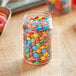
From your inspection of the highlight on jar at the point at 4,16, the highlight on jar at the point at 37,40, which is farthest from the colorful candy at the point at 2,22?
the highlight on jar at the point at 37,40

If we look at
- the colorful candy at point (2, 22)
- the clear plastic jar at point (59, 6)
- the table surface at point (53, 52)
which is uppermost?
the clear plastic jar at point (59, 6)

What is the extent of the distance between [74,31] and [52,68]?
309 millimetres

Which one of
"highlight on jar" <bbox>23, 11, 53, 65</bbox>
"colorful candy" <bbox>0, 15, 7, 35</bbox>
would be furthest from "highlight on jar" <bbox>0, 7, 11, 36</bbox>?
"highlight on jar" <bbox>23, 11, 53, 65</bbox>

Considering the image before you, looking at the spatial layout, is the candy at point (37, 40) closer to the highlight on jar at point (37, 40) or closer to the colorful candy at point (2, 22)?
the highlight on jar at point (37, 40)

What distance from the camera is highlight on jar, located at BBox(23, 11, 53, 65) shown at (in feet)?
2.80

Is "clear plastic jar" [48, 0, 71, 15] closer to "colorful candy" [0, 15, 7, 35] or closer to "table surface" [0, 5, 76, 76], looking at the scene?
"table surface" [0, 5, 76, 76]

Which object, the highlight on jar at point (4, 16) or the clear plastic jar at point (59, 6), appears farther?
the clear plastic jar at point (59, 6)

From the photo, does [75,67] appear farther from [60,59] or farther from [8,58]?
[8,58]

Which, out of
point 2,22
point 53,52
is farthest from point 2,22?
point 53,52

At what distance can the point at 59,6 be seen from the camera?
1.28 meters

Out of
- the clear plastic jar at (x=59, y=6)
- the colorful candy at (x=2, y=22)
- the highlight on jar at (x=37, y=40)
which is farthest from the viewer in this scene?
the clear plastic jar at (x=59, y=6)

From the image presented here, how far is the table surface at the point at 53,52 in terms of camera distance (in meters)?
0.87

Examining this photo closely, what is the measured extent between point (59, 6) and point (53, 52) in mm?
376

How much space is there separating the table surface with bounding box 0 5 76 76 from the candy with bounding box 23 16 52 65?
3cm
